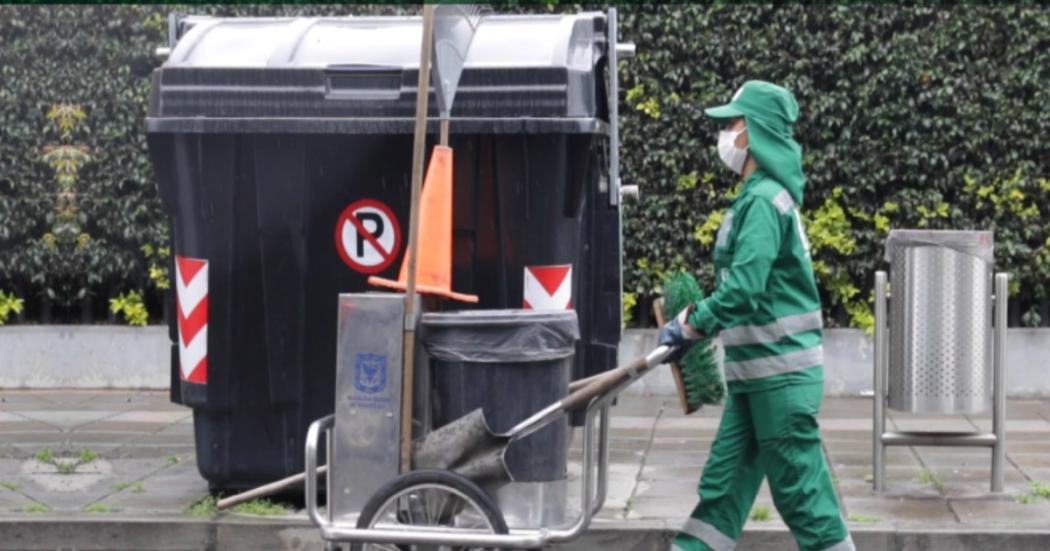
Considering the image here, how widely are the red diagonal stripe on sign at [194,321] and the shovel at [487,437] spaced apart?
69.4 inches

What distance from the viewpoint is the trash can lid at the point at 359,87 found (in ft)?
23.4

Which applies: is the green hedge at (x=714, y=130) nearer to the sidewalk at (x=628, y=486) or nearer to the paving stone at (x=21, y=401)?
the paving stone at (x=21, y=401)

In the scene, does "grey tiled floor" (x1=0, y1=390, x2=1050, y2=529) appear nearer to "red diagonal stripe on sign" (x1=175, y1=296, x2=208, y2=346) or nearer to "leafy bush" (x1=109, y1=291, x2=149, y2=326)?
"leafy bush" (x1=109, y1=291, x2=149, y2=326)

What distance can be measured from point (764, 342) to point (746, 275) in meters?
0.30

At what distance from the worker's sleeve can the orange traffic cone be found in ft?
3.46

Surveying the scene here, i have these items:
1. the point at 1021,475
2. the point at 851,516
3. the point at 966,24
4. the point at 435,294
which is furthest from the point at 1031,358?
the point at 435,294

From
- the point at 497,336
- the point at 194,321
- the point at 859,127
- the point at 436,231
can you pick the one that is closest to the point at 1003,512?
the point at 497,336

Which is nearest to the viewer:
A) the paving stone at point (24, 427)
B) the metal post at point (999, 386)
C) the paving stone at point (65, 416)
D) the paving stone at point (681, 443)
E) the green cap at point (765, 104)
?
the green cap at point (765, 104)

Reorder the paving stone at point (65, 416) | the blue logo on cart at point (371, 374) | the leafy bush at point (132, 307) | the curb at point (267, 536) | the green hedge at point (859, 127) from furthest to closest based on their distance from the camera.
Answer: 1. the leafy bush at point (132, 307)
2. the green hedge at point (859, 127)
3. the paving stone at point (65, 416)
4. the curb at point (267, 536)
5. the blue logo on cart at point (371, 374)

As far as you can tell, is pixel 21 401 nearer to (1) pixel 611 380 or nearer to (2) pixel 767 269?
(1) pixel 611 380

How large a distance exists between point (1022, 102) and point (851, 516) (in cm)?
466

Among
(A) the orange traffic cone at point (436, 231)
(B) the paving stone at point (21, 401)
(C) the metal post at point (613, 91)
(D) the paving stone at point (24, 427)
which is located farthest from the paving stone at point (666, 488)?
(B) the paving stone at point (21, 401)

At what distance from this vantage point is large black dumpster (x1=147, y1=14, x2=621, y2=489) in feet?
23.5

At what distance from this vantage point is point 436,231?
6.48 meters
